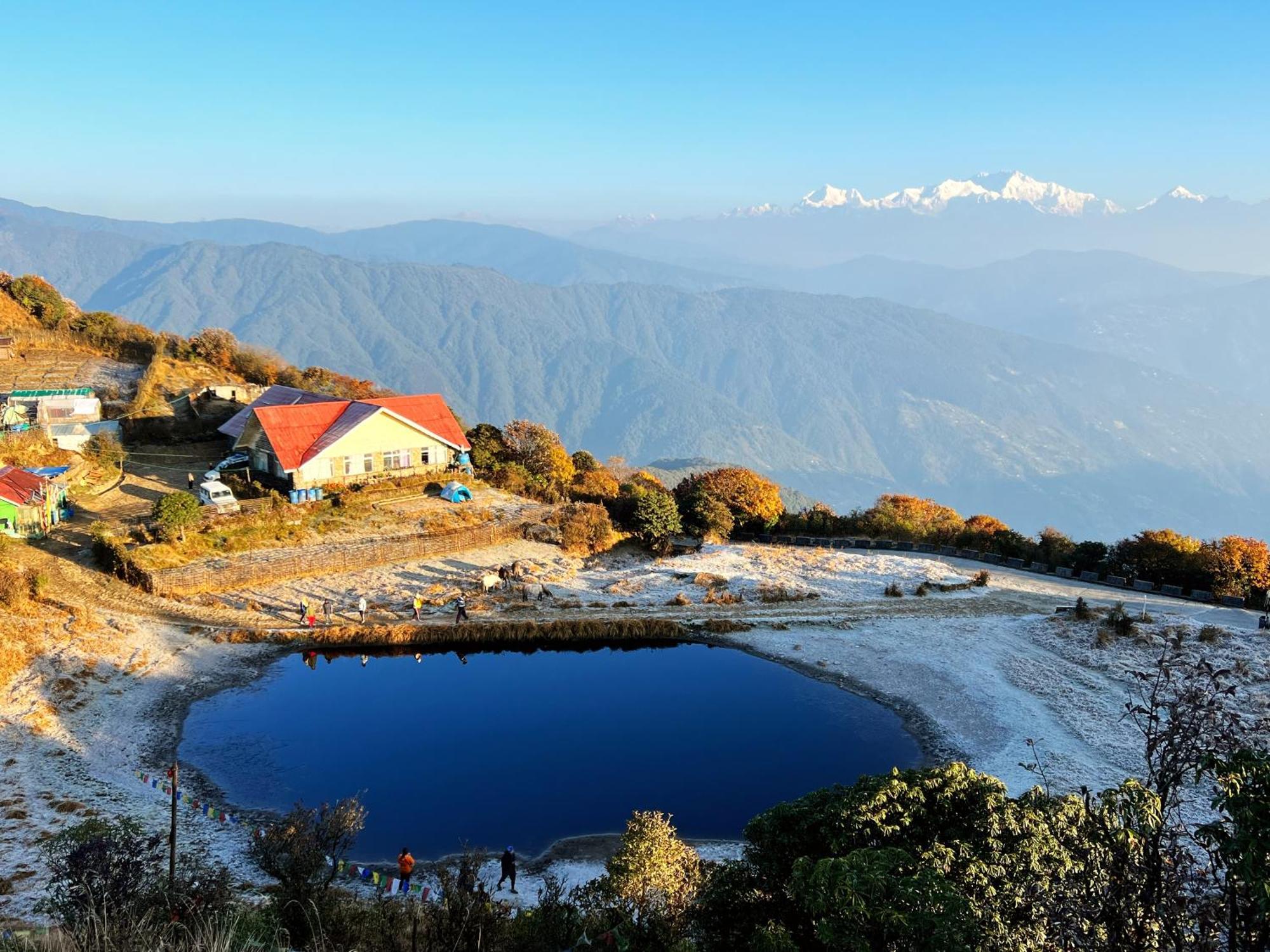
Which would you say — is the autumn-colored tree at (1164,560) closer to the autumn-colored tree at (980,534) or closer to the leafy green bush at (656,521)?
the autumn-colored tree at (980,534)

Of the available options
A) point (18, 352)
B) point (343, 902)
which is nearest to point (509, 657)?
point (343, 902)

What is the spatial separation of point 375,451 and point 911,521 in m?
36.2

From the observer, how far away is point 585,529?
50562 mm

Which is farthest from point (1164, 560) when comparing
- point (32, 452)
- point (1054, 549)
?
point (32, 452)

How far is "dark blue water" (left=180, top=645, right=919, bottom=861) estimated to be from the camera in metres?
24.6

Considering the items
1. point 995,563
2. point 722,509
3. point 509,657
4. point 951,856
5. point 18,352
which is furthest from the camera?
point 18,352

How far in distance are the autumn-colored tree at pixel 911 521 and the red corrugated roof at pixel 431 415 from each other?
28617 mm

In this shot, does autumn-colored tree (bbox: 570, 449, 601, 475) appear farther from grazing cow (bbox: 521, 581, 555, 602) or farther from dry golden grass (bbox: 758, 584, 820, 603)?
dry golden grass (bbox: 758, 584, 820, 603)

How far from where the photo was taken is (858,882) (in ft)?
36.5

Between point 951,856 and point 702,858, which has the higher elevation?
point 951,856

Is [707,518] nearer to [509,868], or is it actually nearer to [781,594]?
[781,594]

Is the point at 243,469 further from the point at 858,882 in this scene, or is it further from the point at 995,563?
the point at 858,882

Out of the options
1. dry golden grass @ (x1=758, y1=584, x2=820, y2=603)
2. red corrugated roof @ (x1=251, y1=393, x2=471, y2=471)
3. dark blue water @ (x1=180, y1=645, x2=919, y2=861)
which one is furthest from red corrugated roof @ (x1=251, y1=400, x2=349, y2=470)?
dry golden grass @ (x1=758, y1=584, x2=820, y2=603)

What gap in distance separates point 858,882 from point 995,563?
150 feet
